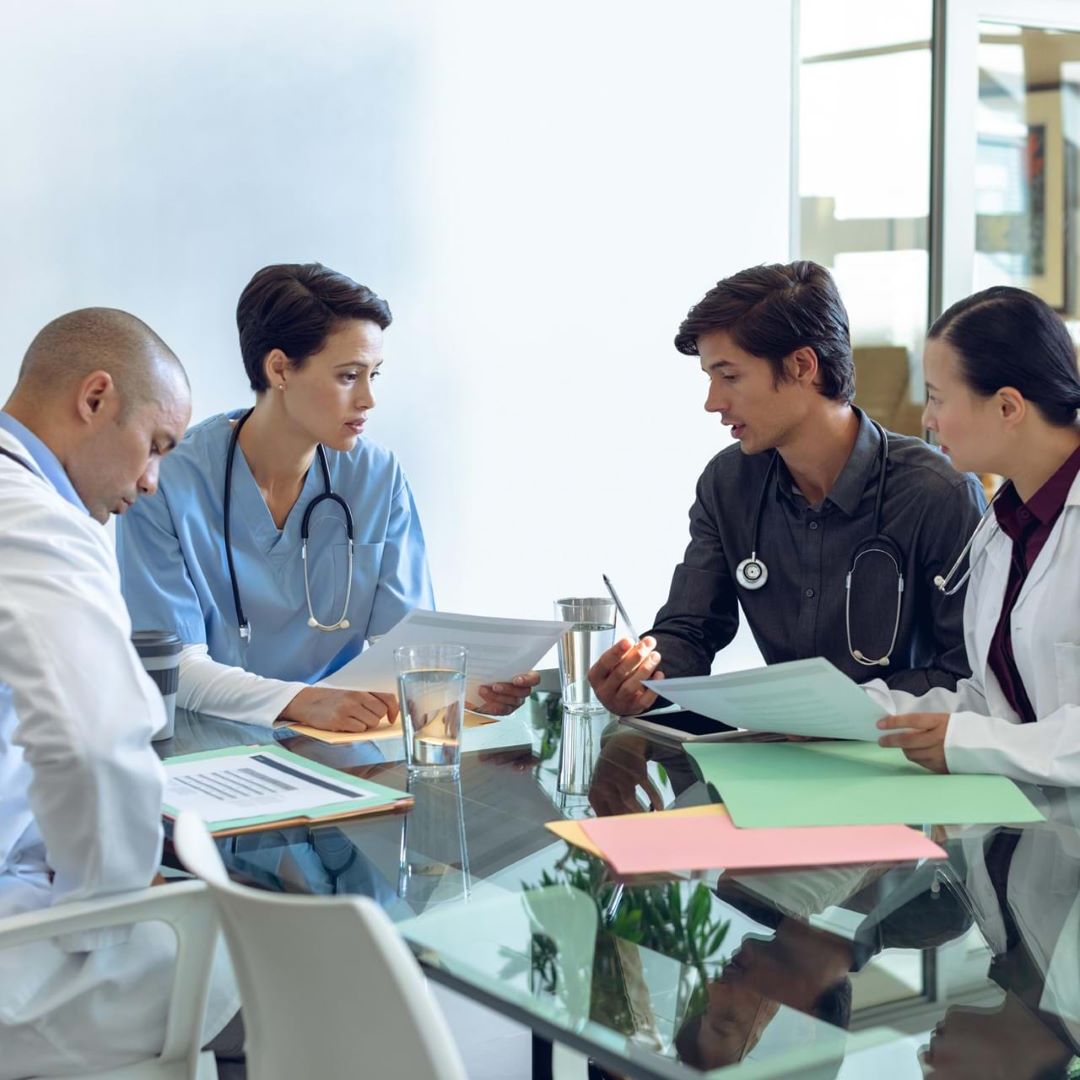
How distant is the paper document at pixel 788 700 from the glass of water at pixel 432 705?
0.79ft

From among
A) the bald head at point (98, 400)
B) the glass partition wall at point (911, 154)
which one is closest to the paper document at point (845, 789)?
the bald head at point (98, 400)

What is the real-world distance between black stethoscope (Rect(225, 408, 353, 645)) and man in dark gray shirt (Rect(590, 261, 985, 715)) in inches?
20.6

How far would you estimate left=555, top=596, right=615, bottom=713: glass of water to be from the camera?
178 cm

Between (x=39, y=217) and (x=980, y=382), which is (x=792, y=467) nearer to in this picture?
(x=980, y=382)

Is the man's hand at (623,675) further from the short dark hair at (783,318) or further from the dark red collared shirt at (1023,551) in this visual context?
the short dark hair at (783,318)

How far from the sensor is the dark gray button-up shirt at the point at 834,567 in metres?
2.08

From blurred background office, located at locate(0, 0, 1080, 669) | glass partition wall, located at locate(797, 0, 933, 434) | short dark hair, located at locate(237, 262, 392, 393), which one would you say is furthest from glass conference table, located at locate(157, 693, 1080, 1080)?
glass partition wall, located at locate(797, 0, 933, 434)

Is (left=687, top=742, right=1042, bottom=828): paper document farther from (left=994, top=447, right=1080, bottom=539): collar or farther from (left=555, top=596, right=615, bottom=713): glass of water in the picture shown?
(left=994, top=447, right=1080, bottom=539): collar

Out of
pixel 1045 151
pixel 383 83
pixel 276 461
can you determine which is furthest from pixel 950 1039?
pixel 1045 151

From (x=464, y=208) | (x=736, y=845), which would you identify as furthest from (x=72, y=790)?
(x=464, y=208)

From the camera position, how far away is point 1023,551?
1.81 m

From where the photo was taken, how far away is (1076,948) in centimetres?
106

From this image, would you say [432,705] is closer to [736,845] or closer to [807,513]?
[736,845]

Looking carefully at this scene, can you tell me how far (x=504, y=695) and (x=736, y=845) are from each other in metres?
0.65
